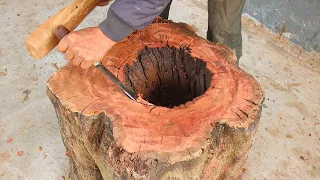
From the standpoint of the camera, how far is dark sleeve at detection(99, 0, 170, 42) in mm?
1280

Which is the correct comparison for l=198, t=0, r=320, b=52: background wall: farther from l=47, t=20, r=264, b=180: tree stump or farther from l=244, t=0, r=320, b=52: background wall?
l=47, t=20, r=264, b=180: tree stump

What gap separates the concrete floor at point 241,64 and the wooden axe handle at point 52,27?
71 cm

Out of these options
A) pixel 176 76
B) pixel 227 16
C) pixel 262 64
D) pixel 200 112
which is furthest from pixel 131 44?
pixel 262 64

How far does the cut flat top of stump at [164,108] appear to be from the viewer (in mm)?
1236

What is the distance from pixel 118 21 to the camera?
1.31m

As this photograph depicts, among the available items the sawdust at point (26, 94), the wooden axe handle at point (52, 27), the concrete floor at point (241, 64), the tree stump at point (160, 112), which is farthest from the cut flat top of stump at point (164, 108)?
the sawdust at point (26, 94)

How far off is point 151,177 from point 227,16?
97 cm

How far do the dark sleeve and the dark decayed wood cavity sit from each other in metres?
0.20

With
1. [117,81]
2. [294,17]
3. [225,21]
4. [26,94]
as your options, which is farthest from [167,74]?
[294,17]

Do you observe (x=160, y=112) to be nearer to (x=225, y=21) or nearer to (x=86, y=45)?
(x=86, y=45)

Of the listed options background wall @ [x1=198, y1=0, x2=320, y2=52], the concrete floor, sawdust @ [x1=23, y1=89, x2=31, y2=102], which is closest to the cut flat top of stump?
the concrete floor

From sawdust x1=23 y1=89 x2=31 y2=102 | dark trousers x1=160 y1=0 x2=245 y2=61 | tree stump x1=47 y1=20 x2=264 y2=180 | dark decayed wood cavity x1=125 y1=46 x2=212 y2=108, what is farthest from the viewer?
sawdust x1=23 y1=89 x2=31 y2=102

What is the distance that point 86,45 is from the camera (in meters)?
1.36

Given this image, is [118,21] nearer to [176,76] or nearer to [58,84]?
[58,84]
